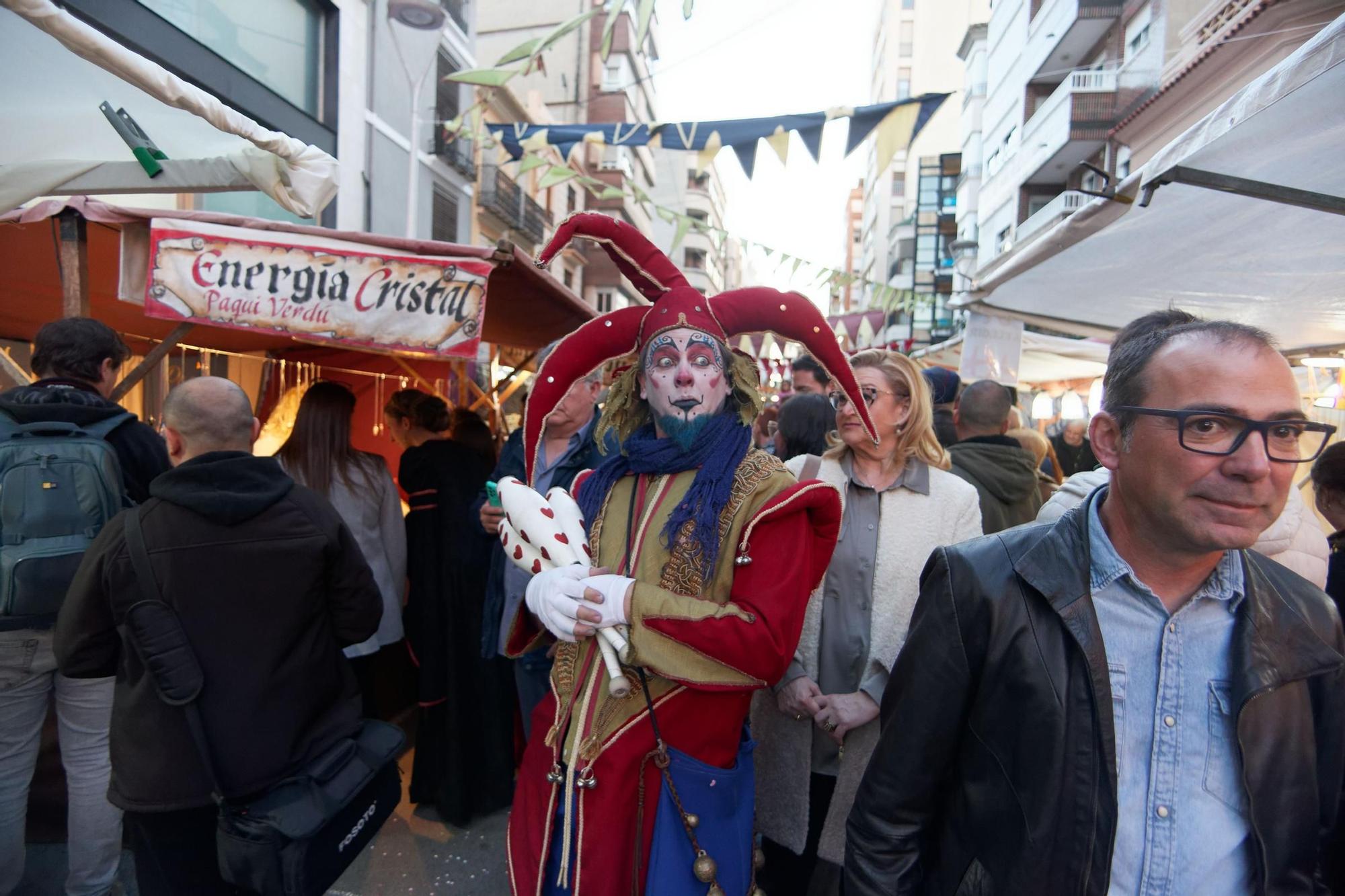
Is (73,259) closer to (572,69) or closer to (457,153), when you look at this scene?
(457,153)

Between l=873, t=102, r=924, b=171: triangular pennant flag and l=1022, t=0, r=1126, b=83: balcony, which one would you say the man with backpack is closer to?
l=873, t=102, r=924, b=171: triangular pennant flag

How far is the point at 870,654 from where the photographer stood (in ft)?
7.18

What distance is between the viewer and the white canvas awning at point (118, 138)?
2596 millimetres

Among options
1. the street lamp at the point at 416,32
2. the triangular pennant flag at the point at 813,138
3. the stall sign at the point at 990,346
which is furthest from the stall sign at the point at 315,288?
the street lamp at the point at 416,32

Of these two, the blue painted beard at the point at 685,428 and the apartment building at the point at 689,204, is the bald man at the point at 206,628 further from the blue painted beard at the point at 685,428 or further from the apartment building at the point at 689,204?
the apartment building at the point at 689,204

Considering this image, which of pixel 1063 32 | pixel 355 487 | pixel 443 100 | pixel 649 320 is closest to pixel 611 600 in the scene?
pixel 649 320

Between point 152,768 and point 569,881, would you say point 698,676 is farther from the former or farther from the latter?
point 152,768

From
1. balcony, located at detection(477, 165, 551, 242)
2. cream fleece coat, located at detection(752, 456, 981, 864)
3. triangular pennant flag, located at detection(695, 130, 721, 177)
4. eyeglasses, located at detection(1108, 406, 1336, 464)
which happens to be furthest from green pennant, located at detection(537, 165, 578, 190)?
balcony, located at detection(477, 165, 551, 242)

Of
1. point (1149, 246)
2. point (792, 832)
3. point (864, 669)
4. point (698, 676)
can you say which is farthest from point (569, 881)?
point (1149, 246)

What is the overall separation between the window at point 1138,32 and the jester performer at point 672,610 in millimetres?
20049

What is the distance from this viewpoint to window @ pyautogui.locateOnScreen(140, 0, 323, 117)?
27.4ft

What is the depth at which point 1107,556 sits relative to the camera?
1.32 metres

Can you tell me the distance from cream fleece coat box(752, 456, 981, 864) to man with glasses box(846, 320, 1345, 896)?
77 centimetres

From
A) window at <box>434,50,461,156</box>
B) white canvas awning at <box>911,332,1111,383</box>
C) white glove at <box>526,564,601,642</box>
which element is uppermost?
window at <box>434,50,461,156</box>
